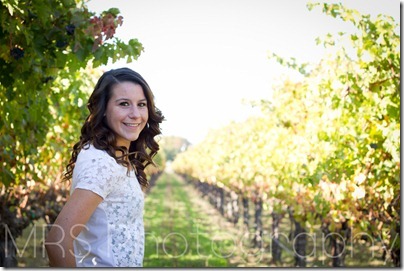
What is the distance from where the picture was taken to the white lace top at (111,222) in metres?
1.55

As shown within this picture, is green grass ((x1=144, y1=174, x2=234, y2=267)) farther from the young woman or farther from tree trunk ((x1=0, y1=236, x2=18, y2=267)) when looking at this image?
the young woman

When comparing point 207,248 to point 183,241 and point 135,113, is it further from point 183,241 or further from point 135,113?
point 135,113

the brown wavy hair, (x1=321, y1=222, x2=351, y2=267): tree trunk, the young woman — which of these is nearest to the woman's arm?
the young woman

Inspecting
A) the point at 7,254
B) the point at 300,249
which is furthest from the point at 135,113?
the point at 300,249

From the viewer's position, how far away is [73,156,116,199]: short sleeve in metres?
1.47

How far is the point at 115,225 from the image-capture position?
158 centimetres

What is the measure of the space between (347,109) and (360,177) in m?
0.51

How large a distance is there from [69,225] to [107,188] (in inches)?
5.7

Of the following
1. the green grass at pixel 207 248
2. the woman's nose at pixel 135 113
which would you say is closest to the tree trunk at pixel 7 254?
the green grass at pixel 207 248

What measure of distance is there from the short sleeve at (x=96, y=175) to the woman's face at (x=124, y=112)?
0.13 meters

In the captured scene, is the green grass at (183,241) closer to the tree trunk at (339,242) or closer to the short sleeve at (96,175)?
the tree trunk at (339,242)

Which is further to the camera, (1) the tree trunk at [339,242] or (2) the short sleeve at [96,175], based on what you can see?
(1) the tree trunk at [339,242]

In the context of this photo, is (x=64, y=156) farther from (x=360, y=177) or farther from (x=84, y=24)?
(x=84, y=24)

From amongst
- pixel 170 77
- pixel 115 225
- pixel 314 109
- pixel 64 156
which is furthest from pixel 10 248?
pixel 115 225
